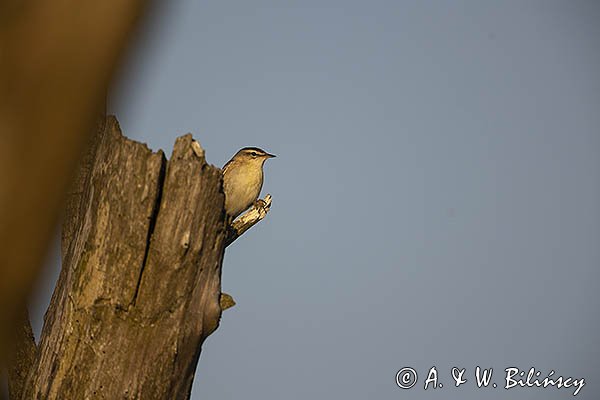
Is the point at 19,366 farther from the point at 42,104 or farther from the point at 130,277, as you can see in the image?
the point at 42,104

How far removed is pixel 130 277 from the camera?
422 centimetres

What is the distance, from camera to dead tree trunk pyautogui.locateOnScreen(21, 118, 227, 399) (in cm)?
419

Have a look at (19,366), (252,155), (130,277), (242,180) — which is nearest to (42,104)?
(130,277)

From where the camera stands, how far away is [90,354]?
13.7 ft

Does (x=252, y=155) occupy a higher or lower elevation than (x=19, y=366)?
higher

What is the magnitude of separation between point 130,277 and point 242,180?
20.6 feet

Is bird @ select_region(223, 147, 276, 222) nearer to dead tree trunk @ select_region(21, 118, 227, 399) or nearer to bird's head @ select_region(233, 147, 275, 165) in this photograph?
bird's head @ select_region(233, 147, 275, 165)

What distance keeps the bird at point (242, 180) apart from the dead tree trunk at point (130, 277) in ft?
19.1

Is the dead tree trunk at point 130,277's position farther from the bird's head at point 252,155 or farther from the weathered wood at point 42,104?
the bird's head at point 252,155

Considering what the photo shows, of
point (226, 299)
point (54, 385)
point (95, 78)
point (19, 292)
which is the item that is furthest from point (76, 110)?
point (226, 299)

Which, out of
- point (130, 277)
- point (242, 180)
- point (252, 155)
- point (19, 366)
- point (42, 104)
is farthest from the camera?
point (252, 155)

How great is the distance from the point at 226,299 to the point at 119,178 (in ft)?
4.98

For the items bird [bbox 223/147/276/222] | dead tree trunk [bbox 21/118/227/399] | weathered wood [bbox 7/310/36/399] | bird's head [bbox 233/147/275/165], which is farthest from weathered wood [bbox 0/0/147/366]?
bird's head [bbox 233/147/275/165]

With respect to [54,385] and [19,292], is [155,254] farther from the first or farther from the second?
[19,292]
